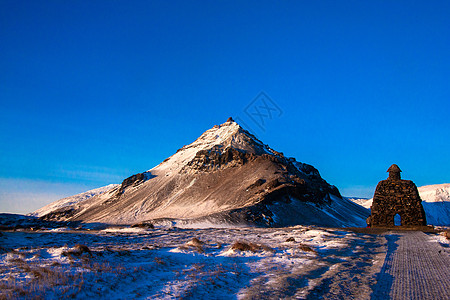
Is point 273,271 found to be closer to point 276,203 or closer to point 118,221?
point 276,203

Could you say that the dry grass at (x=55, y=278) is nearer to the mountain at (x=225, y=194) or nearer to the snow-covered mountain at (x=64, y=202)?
the mountain at (x=225, y=194)

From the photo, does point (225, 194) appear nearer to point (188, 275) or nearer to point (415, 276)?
point (188, 275)

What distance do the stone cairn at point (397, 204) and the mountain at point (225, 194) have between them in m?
24.9

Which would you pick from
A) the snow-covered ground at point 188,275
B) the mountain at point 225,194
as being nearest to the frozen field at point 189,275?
the snow-covered ground at point 188,275

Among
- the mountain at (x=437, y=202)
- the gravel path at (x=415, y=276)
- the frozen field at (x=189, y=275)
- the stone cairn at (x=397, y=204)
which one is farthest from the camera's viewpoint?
the mountain at (x=437, y=202)

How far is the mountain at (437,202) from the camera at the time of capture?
395 ft

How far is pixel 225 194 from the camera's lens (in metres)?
74.6

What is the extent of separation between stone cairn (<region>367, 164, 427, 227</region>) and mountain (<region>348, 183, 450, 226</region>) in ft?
319

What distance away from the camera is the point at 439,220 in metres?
120

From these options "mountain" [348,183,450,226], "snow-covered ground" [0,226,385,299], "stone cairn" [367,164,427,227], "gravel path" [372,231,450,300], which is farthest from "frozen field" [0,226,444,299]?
"mountain" [348,183,450,226]

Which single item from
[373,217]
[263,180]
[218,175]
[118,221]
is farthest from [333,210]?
[118,221]

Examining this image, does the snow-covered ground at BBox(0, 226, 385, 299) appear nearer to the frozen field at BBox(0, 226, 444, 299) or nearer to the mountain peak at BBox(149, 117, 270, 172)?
the frozen field at BBox(0, 226, 444, 299)

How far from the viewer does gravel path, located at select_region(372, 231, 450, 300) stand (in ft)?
22.7

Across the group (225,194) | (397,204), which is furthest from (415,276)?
(225,194)
